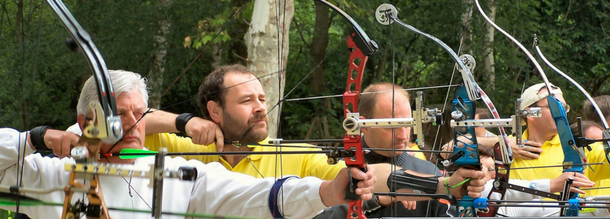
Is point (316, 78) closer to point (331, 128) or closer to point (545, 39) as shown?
point (331, 128)

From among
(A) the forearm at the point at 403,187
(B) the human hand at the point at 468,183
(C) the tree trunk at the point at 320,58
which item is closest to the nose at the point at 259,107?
(A) the forearm at the point at 403,187

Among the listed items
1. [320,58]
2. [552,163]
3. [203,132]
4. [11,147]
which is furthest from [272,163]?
[320,58]

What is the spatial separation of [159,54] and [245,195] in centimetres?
388

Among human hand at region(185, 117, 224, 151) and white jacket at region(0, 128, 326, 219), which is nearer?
white jacket at region(0, 128, 326, 219)

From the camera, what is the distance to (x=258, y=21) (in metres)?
5.22

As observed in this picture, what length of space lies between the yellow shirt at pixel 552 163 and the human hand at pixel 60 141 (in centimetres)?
240

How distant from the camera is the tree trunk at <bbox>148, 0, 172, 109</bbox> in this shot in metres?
5.55

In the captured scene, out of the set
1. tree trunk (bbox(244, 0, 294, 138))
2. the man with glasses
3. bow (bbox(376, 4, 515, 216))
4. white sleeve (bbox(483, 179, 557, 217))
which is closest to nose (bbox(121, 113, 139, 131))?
bow (bbox(376, 4, 515, 216))

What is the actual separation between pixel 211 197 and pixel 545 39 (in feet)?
23.6

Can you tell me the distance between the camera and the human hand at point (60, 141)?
2316mm

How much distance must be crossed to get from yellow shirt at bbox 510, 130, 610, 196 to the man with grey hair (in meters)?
1.93

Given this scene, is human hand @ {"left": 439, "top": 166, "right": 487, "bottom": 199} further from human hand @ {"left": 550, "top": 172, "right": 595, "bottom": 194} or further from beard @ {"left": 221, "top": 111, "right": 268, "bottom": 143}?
beard @ {"left": 221, "top": 111, "right": 268, "bottom": 143}

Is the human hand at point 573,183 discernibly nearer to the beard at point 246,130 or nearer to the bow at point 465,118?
the bow at point 465,118

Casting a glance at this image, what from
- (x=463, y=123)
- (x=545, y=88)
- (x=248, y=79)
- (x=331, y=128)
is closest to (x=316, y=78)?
(x=331, y=128)
